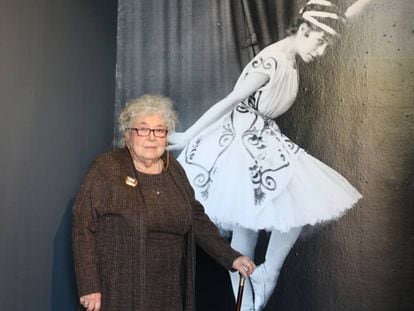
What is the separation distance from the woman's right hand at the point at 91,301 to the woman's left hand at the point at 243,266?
0.53 m

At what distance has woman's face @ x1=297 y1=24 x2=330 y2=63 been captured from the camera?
2.06 metres

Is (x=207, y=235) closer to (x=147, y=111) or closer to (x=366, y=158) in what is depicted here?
(x=147, y=111)

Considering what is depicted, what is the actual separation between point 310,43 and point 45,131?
117 centimetres

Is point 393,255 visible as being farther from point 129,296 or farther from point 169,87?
point 169,87

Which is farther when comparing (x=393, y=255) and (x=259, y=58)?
(x=259, y=58)

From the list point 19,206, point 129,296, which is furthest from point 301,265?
point 19,206

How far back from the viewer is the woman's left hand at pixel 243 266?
1.80 metres

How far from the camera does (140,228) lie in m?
1.64

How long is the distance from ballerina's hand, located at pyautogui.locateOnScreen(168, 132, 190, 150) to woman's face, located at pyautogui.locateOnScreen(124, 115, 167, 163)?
19.6 inches

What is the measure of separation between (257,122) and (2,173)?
110cm

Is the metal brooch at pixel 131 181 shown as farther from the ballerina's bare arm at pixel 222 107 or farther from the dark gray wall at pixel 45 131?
the ballerina's bare arm at pixel 222 107

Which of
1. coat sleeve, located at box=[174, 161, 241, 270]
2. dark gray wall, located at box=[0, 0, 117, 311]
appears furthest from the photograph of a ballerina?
dark gray wall, located at box=[0, 0, 117, 311]

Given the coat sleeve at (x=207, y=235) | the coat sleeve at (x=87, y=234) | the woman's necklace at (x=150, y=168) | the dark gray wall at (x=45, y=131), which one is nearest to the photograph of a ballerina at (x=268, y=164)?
the coat sleeve at (x=207, y=235)

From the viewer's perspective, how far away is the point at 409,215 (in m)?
1.91
